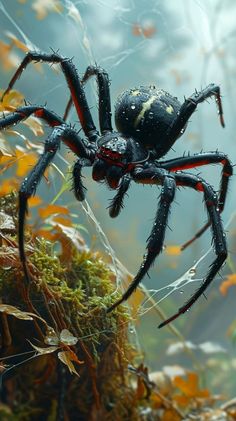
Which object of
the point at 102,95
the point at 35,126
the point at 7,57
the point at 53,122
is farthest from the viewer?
the point at 7,57

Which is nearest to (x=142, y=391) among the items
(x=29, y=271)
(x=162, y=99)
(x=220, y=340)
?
(x=29, y=271)

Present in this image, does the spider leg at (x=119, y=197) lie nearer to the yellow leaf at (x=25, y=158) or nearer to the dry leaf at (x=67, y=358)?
the yellow leaf at (x=25, y=158)

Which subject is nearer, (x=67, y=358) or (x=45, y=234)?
(x=67, y=358)

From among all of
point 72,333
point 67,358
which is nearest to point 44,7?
point 72,333

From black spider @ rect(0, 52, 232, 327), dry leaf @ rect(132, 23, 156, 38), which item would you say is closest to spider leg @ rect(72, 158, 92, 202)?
black spider @ rect(0, 52, 232, 327)

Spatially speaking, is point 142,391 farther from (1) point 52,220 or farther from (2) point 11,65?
(2) point 11,65

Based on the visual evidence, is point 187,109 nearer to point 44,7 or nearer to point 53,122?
point 53,122

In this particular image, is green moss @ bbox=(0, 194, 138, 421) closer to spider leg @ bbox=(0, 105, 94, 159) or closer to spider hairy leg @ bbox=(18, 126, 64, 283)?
spider hairy leg @ bbox=(18, 126, 64, 283)
